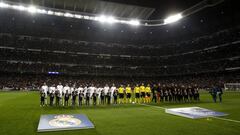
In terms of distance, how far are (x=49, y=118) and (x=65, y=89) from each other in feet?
25.8

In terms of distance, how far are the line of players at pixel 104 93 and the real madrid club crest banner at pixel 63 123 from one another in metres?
7.71

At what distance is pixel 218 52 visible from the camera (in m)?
53.7

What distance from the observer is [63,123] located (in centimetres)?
962

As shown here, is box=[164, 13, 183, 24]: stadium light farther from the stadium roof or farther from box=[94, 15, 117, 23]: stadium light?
box=[94, 15, 117, 23]: stadium light

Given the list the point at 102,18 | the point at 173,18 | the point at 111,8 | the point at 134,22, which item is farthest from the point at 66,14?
the point at 173,18

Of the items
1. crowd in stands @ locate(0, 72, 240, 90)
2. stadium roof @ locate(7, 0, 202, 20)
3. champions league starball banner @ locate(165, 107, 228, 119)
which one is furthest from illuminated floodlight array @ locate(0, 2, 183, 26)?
champions league starball banner @ locate(165, 107, 228, 119)

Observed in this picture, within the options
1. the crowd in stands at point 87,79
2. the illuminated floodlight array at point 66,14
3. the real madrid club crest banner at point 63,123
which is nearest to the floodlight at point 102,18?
the illuminated floodlight array at point 66,14

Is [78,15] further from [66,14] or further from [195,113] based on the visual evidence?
[195,113]

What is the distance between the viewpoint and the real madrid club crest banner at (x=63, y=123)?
902cm

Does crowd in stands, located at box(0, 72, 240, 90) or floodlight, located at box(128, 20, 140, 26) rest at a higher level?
floodlight, located at box(128, 20, 140, 26)

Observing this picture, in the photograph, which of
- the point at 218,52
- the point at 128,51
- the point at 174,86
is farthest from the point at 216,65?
the point at 174,86

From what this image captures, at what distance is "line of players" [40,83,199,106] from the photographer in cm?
1797

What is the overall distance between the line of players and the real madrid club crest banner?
7.71 meters

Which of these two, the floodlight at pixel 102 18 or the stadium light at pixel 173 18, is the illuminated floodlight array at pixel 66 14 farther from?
the stadium light at pixel 173 18
